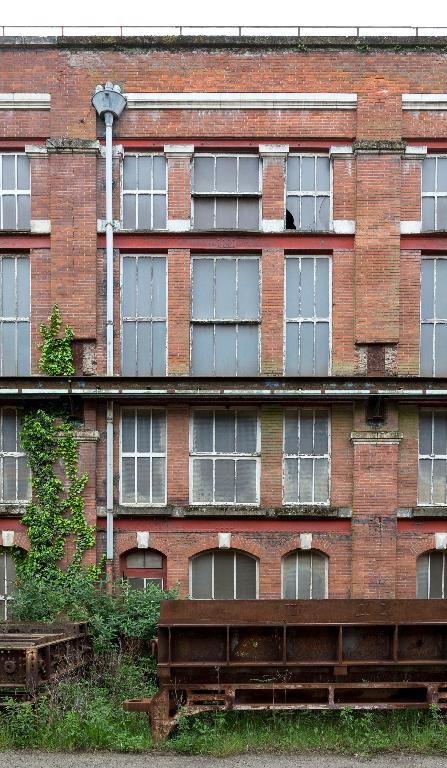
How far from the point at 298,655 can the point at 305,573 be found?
3.98 meters

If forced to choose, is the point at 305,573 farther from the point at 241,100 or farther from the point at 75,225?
the point at 241,100

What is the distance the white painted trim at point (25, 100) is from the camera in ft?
46.0

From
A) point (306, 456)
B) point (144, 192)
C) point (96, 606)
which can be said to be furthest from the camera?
point (144, 192)

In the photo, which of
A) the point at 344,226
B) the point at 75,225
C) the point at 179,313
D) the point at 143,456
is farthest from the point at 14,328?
the point at 344,226

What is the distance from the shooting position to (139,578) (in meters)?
14.1

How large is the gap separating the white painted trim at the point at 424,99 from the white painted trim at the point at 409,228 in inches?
102

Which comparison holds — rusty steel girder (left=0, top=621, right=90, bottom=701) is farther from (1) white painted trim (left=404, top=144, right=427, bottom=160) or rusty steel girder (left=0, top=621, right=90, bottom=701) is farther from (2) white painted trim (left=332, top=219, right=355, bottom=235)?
(1) white painted trim (left=404, top=144, right=427, bottom=160)

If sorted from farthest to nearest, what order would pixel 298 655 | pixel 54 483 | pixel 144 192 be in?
pixel 144 192, pixel 54 483, pixel 298 655

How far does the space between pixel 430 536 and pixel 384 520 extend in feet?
3.76

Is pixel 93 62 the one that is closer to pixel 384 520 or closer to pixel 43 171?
pixel 43 171

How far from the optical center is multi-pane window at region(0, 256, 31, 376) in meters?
14.3

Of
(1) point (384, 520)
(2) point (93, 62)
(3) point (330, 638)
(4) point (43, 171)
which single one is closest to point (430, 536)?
(1) point (384, 520)

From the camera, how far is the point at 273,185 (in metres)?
14.1

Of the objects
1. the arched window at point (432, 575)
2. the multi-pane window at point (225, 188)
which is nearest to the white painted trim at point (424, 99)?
the multi-pane window at point (225, 188)
